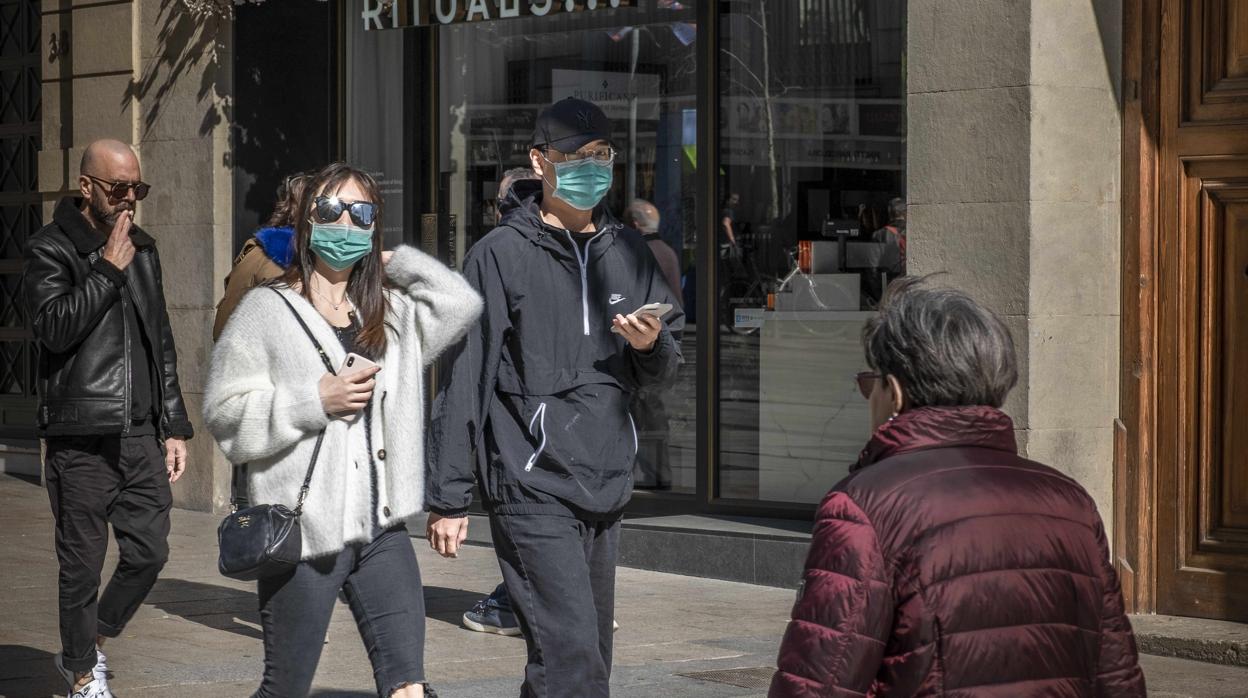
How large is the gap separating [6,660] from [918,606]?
5468 millimetres

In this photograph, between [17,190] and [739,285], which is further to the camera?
[17,190]

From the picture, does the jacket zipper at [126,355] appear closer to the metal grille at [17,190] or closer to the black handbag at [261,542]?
the black handbag at [261,542]

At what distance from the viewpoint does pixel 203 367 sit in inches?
476

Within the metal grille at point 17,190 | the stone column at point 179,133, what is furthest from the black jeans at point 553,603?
the metal grille at point 17,190

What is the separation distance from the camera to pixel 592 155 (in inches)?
205

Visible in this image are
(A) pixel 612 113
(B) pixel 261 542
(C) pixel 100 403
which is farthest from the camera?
(A) pixel 612 113

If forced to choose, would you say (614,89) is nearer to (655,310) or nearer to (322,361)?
(655,310)

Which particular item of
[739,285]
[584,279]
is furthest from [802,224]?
[584,279]

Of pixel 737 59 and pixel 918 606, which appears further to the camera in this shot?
pixel 737 59

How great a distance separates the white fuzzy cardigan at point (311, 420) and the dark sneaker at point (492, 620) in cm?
327

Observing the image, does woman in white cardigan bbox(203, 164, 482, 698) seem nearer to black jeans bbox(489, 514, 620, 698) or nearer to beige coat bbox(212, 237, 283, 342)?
black jeans bbox(489, 514, 620, 698)

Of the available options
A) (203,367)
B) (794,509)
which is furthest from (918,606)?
(203,367)

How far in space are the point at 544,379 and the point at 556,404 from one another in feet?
0.26

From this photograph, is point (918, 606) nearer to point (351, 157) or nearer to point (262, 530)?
point (262, 530)
